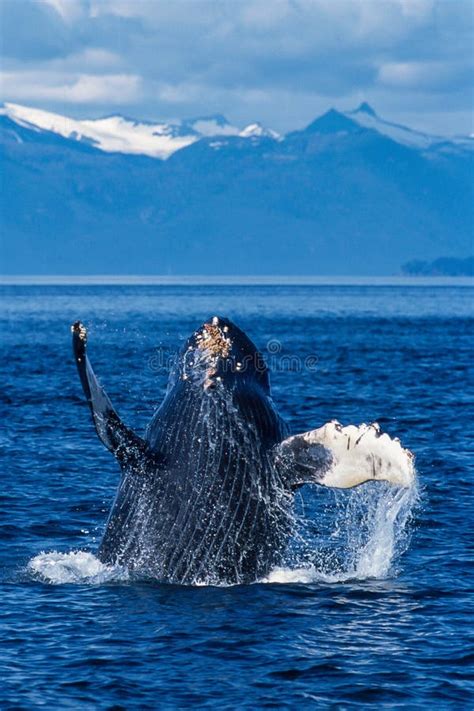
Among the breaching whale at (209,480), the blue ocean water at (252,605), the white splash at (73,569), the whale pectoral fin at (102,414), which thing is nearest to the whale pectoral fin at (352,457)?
the breaching whale at (209,480)

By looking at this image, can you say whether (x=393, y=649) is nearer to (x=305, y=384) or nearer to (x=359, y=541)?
(x=359, y=541)

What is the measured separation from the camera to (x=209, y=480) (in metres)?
15.4

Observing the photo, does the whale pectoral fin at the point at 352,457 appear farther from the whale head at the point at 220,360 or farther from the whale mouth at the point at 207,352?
the whale mouth at the point at 207,352

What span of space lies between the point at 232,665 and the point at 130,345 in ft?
196

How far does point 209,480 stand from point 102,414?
165cm

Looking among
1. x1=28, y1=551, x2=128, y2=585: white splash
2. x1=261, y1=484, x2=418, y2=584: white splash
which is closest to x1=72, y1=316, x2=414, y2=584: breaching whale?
x1=28, y1=551, x2=128, y2=585: white splash

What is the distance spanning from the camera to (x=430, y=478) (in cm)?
2469

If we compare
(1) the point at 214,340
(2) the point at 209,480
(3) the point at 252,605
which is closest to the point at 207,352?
(1) the point at 214,340

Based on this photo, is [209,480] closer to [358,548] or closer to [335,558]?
[335,558]

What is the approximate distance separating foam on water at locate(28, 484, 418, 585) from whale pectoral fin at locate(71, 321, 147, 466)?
1799 mm

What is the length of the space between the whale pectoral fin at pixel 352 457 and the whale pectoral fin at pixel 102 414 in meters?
1.91

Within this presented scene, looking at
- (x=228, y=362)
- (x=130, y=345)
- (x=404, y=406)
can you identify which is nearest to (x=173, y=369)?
(x=228, y=362)

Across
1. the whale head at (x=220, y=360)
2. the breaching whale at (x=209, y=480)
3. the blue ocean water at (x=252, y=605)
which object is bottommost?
the blue ocean water at (x=252, y=605)

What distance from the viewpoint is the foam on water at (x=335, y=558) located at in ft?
54.3
